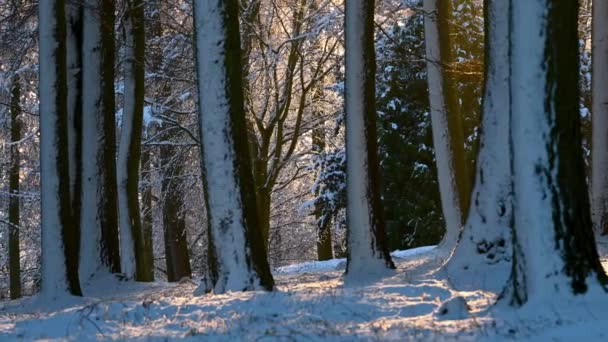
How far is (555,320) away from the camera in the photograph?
6617 millimetres

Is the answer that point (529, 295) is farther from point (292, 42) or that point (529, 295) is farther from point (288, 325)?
point (292, 42)

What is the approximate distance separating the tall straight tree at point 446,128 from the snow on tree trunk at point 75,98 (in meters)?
6.55

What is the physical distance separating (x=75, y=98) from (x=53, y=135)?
2419mm

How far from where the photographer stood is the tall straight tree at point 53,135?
12.0 meters

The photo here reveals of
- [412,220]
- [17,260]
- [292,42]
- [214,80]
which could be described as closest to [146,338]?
[214,80]

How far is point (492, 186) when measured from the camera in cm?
1092

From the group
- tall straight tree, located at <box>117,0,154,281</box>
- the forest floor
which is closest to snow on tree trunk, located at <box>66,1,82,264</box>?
tall straight tree, located at <box>117,0,154,281</box>

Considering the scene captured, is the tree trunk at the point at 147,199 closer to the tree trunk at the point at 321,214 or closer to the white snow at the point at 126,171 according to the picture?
the tree trunk at the point at 321,214

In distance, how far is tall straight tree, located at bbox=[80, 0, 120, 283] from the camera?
585 inches

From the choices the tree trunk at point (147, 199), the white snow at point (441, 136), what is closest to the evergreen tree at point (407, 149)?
the tree trunk at point (147, 199)

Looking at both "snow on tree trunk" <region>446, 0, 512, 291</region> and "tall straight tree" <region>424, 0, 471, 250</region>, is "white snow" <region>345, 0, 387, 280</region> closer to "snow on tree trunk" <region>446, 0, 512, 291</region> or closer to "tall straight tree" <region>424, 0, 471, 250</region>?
"snow on tree trunk" <region>446, 0, 512, 291</region>

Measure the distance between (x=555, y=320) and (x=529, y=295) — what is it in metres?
0.57

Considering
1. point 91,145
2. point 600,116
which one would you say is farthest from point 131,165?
point 600,116

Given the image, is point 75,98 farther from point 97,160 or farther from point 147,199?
point 147,199
